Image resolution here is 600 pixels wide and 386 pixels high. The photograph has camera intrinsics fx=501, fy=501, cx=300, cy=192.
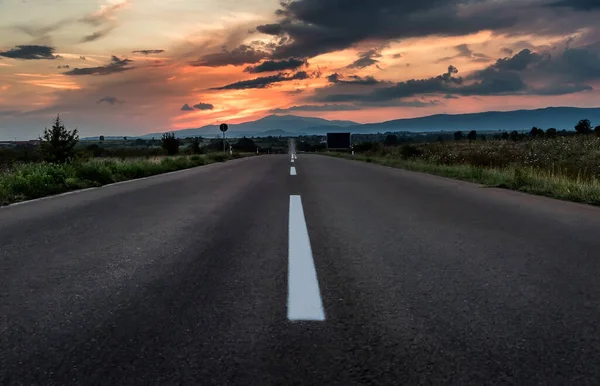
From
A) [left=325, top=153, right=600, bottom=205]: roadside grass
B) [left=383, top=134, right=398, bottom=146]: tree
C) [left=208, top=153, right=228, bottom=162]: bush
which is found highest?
[left=325, top=153, right=600, bottom=205]: roadside grass

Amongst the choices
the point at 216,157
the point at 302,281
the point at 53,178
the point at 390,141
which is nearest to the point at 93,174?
the point at 53,178

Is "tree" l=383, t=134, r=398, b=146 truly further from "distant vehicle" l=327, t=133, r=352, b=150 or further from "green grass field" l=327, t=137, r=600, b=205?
"green grass field" l=327, t=137, r=600, b=205

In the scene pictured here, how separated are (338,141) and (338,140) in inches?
6.1

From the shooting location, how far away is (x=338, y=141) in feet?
246

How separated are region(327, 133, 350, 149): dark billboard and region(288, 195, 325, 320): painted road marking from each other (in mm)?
68178

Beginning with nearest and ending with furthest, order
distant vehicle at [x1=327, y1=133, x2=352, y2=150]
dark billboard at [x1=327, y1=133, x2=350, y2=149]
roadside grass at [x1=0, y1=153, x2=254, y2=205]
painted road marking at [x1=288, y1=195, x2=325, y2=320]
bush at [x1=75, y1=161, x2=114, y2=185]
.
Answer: painted road marking at [x1=288, y1=195, x2=325, y2=320] < roadside grass at [x1=0, y1=153, x2=254, y2=205] < bush at [x1=75, y1=161, x2=114, y2=185] < distant vehicle at [x1=327, y1=133, x2=352, y2=150] < dark billboard at [x1=327, y1=133, x2=350, y2=149]

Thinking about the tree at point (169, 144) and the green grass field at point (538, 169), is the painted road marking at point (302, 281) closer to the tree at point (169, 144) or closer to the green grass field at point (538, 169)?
the green grass field at point (538, 169)

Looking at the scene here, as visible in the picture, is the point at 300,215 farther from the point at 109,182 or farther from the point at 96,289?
the point at 109,182

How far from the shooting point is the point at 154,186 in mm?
13047

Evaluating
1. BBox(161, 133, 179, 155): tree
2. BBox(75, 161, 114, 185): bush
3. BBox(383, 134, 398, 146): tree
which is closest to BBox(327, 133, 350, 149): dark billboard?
BBox(383, 134, 398, 146): tree

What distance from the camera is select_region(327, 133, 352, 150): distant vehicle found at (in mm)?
73819

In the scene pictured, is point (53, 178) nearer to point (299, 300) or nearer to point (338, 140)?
point (299, 300)

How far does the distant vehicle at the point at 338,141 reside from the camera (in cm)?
7382

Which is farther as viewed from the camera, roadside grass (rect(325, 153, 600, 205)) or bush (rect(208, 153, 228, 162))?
bush (rect(208, 153, 228, 162))
